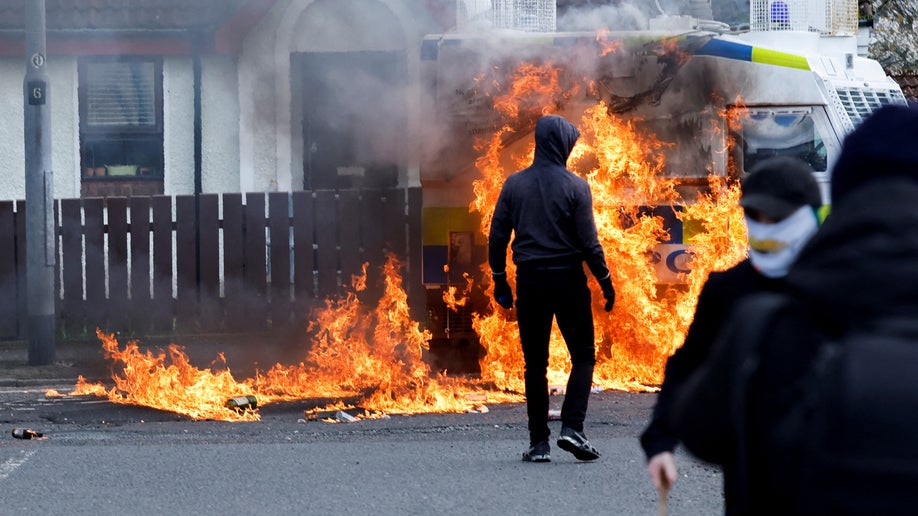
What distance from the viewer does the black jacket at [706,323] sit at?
305 cm

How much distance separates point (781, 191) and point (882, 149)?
45.6 inches

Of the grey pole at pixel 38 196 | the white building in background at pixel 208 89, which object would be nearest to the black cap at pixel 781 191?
the grey pole at pixel 38 196

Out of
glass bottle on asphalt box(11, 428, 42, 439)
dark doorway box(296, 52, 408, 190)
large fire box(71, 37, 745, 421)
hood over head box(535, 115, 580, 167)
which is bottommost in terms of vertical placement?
glass bottle on asphalt box(11, 428, 42, 439)

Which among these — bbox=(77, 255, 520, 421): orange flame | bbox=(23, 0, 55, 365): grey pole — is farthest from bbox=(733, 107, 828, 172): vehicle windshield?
bbox=(23, 0, 55, 365): grey pole

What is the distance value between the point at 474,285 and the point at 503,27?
2007 millimetres

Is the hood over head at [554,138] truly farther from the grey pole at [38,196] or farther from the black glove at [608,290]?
the grey pole at [38,196]

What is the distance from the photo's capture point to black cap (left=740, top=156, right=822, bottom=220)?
9.32 feet

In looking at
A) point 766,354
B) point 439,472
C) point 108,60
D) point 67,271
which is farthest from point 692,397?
point 108,60

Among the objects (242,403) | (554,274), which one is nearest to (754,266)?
(554,274)

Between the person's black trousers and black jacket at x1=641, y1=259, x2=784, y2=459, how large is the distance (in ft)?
10.9

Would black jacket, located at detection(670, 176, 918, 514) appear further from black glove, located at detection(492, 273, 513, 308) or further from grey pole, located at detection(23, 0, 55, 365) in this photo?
grey pole, located at detection(23, 0, 55, 365)

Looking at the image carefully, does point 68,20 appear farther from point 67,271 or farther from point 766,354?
point 766,354

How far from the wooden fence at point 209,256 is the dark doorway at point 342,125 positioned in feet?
4.20

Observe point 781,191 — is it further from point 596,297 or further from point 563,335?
point 596,297
